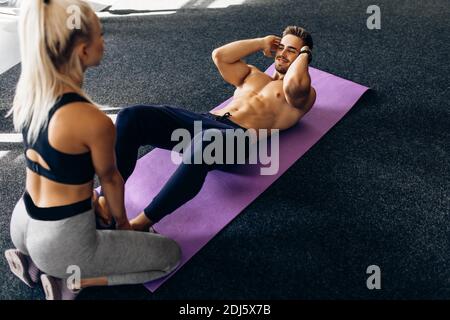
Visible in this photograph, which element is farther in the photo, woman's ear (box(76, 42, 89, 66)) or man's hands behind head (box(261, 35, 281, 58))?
man's hands behind head (box(261, 35, 281, 58))

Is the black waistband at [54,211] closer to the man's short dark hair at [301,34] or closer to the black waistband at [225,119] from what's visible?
the black waistband at [225,119]

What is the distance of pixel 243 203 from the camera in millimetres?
1898

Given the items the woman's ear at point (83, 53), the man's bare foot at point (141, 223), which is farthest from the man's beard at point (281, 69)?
the woman's ear at point (83, 53)

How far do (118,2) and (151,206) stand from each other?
6.88ft

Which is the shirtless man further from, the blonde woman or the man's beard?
the blonde woman

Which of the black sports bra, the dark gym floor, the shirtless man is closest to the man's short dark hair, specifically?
the shirtless man

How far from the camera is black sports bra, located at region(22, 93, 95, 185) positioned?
1221mm

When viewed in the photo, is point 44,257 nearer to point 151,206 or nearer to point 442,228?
point 151,206

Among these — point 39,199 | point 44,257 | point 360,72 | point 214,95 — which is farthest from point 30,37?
point 360,72

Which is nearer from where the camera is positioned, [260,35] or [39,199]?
[39,199]

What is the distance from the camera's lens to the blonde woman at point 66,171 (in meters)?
1.19

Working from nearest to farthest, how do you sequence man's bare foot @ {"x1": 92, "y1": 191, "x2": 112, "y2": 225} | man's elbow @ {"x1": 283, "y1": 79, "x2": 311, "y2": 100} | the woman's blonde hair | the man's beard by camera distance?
1. the woman's blonde hair
2. man's bare foot @ {"x1": 92, "y1": 191, "x2": 112, "y2": 225}
3. man's elbow @ {"x1": 283, "y1": 79, "x2": 311, "y2": 100}
4. the man's beard
